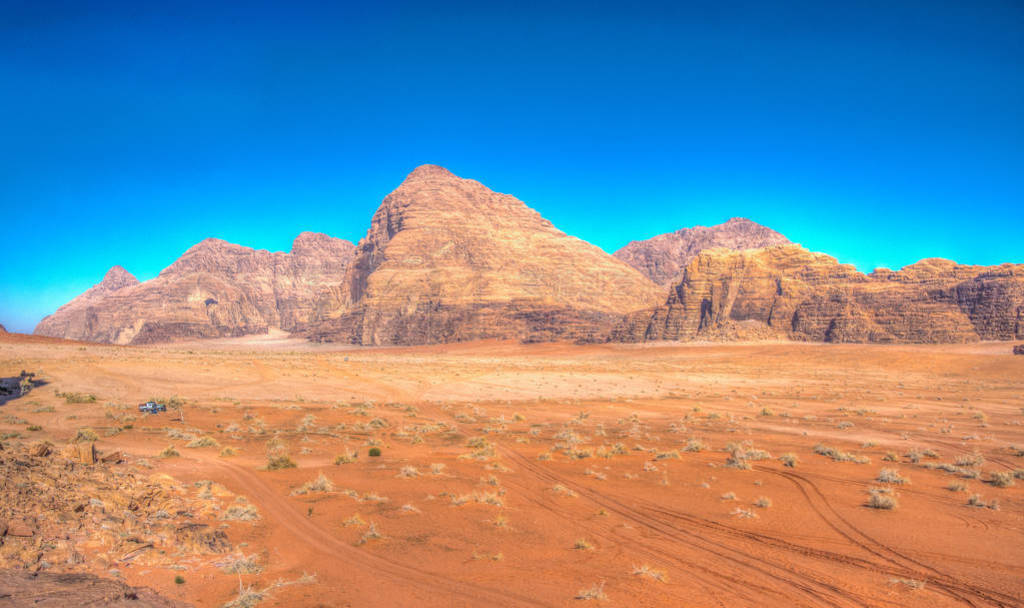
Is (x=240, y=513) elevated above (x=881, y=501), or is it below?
below

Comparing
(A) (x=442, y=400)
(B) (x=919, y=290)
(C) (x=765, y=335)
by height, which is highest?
(B) (x=919, y=290)

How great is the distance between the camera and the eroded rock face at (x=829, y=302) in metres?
82.3

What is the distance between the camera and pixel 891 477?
13188 millimetres

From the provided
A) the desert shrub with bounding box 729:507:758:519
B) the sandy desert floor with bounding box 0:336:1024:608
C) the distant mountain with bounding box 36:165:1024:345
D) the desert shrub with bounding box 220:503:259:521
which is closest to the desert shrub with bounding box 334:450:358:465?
the sandy desert floor with bounding box 0:336:1024:608

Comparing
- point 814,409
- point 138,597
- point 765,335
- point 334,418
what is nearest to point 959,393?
point 814,409

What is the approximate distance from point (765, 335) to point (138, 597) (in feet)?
345

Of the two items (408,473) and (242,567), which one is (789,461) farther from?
(242,567)

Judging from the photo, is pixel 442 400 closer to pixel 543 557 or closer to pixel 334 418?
pixel 334 418

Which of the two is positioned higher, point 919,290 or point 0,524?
point 919,290

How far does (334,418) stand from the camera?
2477 cm

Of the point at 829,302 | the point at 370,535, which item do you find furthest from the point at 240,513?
the point at 829,302

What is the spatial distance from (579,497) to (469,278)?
13550cm

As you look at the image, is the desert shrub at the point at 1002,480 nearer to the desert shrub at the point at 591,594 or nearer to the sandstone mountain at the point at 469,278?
the desert shrub at the point at 591,594

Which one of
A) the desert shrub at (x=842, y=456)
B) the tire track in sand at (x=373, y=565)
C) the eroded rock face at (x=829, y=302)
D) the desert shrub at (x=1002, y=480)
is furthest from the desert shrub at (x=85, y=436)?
the eroded rock face at (x=829, y=302)
